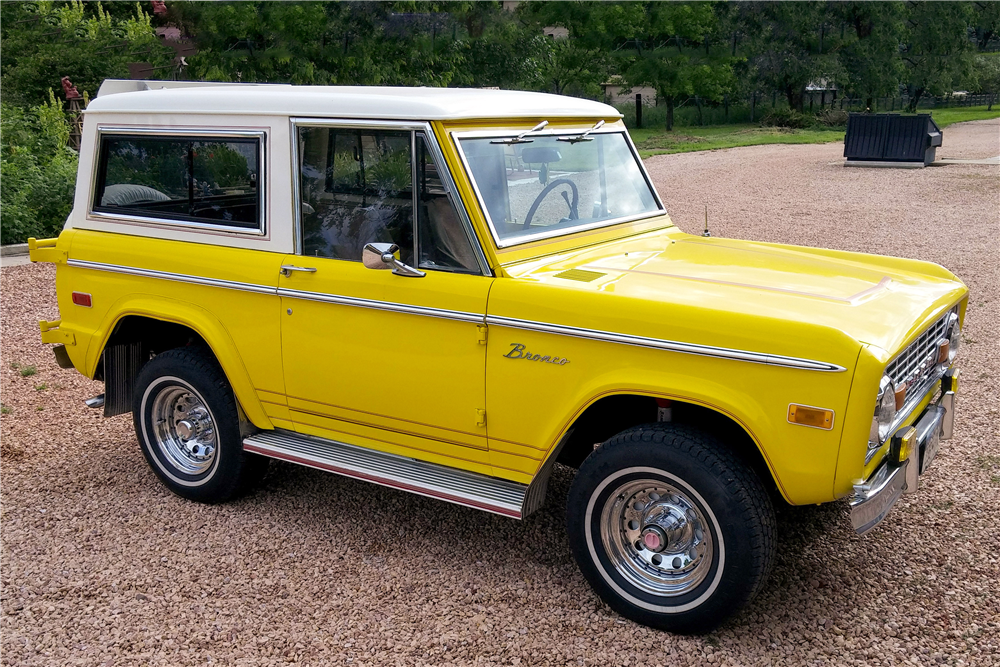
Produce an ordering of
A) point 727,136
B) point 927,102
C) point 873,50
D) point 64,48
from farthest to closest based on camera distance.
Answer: point 927,102, point 873,50, point 727,136, point 64,48

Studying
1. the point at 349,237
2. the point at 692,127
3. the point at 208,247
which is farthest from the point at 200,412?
the point at 692,127

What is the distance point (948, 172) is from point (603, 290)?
62.5 ft

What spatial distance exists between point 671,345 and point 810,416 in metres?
0.55

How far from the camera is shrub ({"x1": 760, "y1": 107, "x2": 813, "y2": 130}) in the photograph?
35.3 meters

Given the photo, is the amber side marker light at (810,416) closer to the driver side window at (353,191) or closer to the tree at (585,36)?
the driver side window at (353,191)

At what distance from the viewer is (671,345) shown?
130 inches

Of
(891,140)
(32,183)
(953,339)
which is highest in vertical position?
(891,140)

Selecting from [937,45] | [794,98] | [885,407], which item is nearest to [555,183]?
[885,407]

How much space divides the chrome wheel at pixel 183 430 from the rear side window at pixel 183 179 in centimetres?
98

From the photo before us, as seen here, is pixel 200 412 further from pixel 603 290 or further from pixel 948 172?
pixel 948 172

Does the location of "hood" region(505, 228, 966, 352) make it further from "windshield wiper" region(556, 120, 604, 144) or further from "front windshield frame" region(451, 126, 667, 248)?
"windshield wiper" region(556, 120, 604, 144)

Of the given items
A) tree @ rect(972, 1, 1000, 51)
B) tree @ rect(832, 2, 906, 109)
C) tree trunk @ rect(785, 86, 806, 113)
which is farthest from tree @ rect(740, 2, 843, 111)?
tree @ rect(972, 1, 1000, 51)

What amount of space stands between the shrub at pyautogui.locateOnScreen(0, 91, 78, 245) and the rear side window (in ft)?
27.4

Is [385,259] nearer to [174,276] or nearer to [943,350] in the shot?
[174,276]
